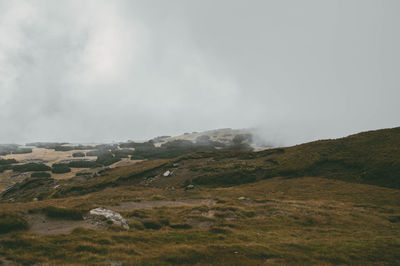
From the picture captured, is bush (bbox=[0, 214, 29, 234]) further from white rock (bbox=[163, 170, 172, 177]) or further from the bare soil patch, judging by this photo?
white rock (bbox=[163, 170, 172, 177])

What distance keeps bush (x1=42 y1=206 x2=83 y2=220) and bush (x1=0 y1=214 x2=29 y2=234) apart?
7.46 feet

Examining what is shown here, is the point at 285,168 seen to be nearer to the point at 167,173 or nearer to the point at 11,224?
the point at 167,173

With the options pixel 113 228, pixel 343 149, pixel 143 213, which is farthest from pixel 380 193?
pixel 113 228

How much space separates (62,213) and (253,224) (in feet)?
47.6

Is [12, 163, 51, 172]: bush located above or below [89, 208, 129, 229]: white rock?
below

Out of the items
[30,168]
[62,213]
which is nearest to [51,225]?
[62,213]

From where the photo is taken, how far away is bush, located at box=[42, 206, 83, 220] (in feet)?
51.5

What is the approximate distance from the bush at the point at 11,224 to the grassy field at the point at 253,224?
57mm

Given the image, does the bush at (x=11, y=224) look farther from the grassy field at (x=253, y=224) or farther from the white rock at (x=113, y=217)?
the white rock at (x=113, y=217)

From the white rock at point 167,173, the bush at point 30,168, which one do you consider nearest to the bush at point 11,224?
the white rock at point 167,173

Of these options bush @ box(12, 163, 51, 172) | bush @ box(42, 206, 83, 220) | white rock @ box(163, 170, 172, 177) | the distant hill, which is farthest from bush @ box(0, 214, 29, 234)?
bush @ box(12, 163, 51, 172)

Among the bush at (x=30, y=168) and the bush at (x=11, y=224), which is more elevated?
the bush at (x=11, y=224)

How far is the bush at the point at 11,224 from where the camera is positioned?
11953 millimetres

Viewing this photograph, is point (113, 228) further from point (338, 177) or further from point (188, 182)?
point (338, 177)
